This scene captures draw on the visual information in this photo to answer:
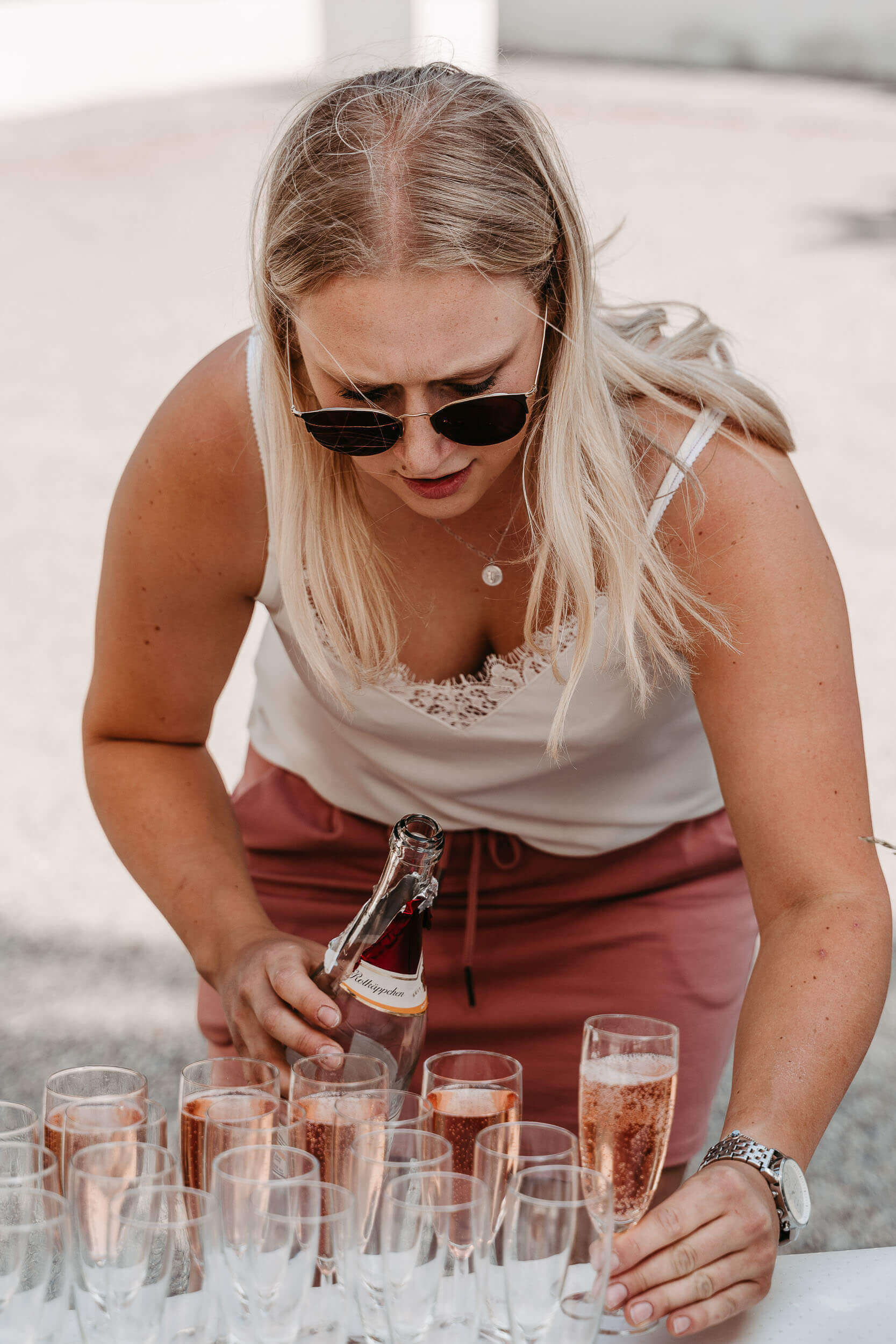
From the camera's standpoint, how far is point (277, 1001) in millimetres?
1647

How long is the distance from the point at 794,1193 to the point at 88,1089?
2.21 feet

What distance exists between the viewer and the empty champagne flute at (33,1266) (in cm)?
114

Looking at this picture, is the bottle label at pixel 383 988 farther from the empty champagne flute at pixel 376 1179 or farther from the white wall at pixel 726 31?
the white wall at pixel 726 31

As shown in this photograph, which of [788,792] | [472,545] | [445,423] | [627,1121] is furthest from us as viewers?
[472,545]

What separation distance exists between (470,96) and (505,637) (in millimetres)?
721

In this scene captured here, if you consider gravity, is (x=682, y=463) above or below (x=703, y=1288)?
above

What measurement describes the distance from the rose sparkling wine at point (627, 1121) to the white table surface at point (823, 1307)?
0.52ft

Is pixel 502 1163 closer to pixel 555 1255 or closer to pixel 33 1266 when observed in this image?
pixel 555 1255

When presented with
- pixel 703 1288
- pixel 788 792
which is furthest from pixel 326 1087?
pixel 788 792

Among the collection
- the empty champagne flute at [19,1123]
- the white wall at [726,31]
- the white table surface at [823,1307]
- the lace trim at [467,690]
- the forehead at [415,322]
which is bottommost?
the white table surface at [823,1307]

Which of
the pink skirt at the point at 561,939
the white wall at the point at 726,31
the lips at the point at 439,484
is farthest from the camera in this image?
the white wall at the point at 726,31

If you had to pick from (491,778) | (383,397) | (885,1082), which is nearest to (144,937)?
(885,1082)

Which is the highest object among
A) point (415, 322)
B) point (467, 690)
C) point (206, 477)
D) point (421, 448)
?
point (415, 322)

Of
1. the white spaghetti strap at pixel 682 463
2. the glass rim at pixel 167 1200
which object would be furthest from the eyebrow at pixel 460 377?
the glass rim at pixel 167 1200
